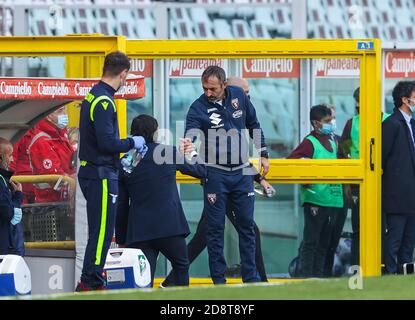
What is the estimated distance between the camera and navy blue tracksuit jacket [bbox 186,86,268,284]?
1212 centimetres

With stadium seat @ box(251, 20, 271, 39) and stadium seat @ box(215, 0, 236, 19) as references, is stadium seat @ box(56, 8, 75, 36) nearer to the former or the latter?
stadium seat @ box(215, 0, 236, 19)

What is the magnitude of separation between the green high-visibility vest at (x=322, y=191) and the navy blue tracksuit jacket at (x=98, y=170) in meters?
2.99

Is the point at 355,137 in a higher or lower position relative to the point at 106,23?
lower

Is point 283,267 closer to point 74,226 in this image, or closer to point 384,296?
point 74,226

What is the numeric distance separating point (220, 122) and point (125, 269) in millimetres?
1532

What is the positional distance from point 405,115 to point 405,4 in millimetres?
9621

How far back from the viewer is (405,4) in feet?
75.3

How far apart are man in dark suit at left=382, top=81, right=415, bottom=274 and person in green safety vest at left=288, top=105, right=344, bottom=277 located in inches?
18.3

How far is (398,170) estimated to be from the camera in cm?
1342

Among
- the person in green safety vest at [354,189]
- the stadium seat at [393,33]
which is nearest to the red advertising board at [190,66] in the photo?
the person in green safety vest at [354,189]

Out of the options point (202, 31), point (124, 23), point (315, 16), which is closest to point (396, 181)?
Answer: point (202, 31)

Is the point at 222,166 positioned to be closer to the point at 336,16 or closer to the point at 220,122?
the point at 220,122

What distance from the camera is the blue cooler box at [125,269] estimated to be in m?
11.5
